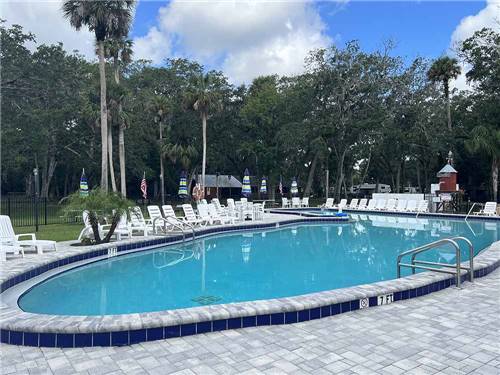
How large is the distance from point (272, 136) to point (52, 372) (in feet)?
112

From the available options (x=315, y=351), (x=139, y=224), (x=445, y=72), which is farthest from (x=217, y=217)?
(x=445, y=72)

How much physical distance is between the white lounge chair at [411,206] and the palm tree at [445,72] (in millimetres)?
11124

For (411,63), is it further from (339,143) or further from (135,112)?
(135,112)

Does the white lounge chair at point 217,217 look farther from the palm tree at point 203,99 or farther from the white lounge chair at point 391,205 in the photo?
the white lounge chair at point 391,205

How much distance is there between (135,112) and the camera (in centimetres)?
3409

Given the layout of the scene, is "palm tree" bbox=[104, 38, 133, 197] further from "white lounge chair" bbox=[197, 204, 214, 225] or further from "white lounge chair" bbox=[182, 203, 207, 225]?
"white lounge chair" bbox=[182, 203, 207, 225]

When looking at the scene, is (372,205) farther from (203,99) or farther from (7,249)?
(7,249)

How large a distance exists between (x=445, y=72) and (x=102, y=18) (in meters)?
25.1

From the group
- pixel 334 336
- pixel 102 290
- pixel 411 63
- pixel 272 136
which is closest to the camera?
pixel 334 336

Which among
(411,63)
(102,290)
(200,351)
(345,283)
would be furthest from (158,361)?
(411,63)

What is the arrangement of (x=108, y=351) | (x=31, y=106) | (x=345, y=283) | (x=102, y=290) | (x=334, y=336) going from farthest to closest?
1. (x=31, y=106)
2. (x=345, y=283)
3. (x=102, y=290)
4. (x=334, y=336)
5. (x=108, y=351)

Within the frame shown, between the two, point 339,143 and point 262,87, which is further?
point 262,87

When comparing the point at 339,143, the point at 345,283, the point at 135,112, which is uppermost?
the point at 135,112

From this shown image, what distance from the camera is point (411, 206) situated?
2373 centimetres
